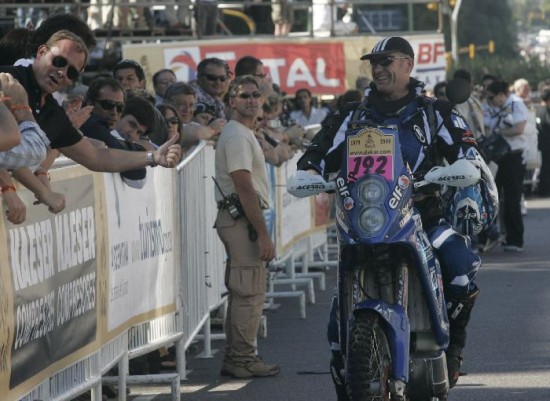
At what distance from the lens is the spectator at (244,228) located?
11.2m

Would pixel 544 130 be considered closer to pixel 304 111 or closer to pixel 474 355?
pixel 304 111

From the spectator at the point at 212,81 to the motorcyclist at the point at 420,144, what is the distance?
5.58m

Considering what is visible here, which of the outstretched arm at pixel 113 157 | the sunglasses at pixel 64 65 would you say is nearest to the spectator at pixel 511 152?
the outstretched arm at pixel 113 157

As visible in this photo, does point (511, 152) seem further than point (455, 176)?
Yes

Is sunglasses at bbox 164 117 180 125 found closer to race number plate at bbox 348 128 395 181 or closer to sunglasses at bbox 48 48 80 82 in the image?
race number plate at bbox 348 128 395 181

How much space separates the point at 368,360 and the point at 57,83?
1.82 metres

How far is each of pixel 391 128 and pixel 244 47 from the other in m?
15.8

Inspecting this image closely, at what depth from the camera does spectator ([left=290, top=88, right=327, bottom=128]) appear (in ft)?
77.7

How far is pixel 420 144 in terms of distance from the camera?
852 centimetres

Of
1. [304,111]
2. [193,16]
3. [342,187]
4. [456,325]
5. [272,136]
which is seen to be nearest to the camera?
[342,187]

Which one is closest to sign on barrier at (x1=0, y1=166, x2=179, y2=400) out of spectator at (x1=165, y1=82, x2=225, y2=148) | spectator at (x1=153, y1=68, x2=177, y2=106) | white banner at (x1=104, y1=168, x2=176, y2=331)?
white banner at (x1=104, y1=168, x2=176, y2=331)

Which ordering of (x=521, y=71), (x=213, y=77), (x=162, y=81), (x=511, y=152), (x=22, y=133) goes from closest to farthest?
(x=22, y=133)
(x=213, y=77)
(x=162, y=81)
(x=511, y=152)
(x=521, y=71)

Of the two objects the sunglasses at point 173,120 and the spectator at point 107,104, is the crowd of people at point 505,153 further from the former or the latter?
the spectator at point 107,104

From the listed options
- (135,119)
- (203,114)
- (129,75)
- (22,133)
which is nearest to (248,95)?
(135,119)
